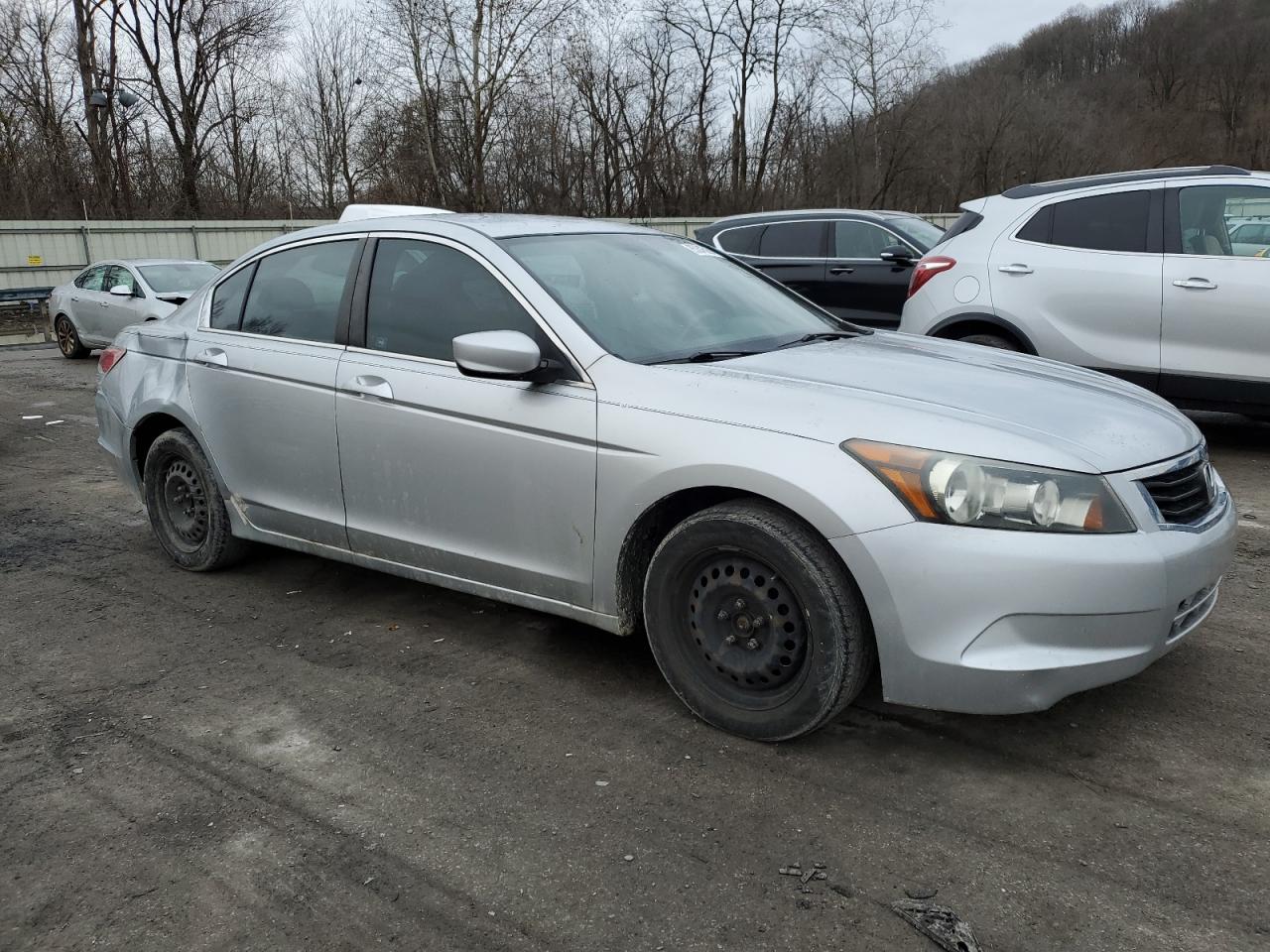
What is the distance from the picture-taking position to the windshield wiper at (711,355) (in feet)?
11.6

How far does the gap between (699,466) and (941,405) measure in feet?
2.37

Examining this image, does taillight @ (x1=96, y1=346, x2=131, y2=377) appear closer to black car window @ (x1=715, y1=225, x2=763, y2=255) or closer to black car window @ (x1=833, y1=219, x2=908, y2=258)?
black car window @ (x1=715, y1=225, x2=763, y2=255)

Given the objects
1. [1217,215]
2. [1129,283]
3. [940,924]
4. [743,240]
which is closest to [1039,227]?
[1129,283]

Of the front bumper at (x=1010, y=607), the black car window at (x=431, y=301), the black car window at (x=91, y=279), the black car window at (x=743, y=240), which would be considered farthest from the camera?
the black car window at (x=91, y=279)

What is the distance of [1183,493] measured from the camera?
311 centimetres

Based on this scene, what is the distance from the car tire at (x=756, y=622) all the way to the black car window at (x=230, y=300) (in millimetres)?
2578

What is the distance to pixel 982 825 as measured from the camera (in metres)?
2.76

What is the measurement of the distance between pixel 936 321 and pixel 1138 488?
4666 mm

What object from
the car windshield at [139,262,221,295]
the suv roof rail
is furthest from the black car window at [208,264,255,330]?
the car windshield at [139,262,221,295]

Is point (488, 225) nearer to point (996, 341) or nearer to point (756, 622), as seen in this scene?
point (756, 622)

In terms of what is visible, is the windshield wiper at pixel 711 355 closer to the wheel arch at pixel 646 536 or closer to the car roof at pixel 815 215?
the wheel arch at pixel 646 536

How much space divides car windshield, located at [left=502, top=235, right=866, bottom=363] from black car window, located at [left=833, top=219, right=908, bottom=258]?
20.2 ft

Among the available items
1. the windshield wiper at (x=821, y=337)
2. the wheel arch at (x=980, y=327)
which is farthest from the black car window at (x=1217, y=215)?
the windshield wiper at (x=821, y=337)

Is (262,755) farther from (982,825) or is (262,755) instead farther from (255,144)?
(255,144)
